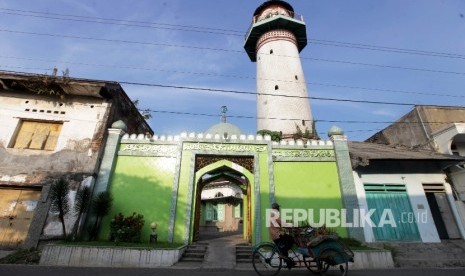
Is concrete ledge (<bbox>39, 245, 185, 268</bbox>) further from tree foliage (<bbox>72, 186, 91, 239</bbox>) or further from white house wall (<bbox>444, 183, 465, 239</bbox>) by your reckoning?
white house wall (<bbox>444, 183, 465, 239</bbox>)

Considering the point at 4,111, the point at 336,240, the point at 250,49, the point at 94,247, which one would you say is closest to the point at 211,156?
the point at 94,247

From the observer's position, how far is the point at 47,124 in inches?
404

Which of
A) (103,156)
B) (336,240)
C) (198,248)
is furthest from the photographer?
(103,156)

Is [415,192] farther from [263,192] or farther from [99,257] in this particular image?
[99,257]

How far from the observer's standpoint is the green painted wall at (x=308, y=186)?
9.71 m

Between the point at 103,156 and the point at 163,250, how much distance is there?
4.75m

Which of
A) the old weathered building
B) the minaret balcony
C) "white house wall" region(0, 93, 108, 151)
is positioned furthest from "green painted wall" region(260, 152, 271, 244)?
the minaret balcony

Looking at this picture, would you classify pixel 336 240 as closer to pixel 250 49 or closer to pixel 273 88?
pixel 273 88

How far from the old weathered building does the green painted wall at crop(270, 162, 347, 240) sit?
23.2ft

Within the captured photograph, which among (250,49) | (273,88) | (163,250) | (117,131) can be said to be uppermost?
(250,49)

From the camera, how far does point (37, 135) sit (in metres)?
9.96

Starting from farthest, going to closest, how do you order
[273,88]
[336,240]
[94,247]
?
[273,88]
[94,247]
[336,240]

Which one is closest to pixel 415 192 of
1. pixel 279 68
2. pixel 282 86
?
pixel 282 86

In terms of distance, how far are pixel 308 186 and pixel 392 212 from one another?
138 inches
